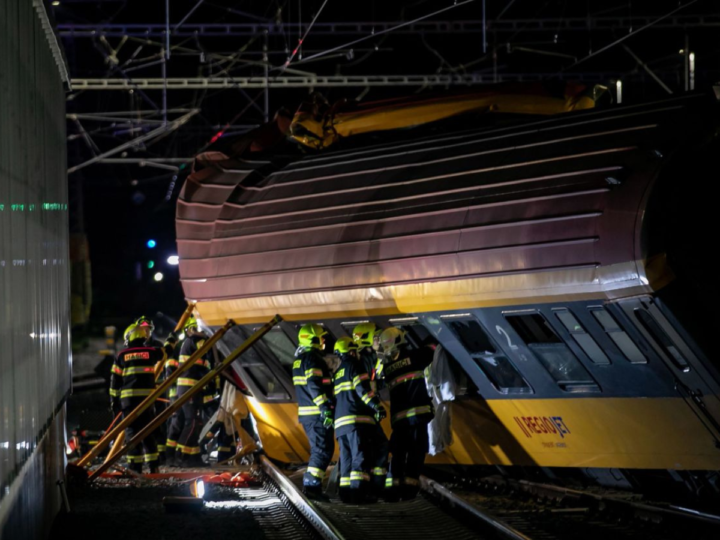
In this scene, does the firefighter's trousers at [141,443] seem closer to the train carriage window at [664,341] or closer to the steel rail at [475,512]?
the steel rail at [475,512]

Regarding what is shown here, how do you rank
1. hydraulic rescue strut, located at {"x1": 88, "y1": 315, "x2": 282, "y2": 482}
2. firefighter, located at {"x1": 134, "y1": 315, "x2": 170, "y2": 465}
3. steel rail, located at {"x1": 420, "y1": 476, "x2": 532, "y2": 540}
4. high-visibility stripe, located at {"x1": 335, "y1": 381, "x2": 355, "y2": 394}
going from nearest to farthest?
1. steel rail, located at {"x1": 420, "y1": 476, "x2": 532, "y2": 540}
2. high-visibility stripe, located at {"x1": 335, "y1": 381, "x2": 355, "y2": 394}
3. hydraulic rescue strut, located at {"x1": 88, "y1": 315, "x2": 282, "y2": 482}
4. firefighter, located at {"x1": 134, "y1": 315, "x2": 170, "y2": 465}

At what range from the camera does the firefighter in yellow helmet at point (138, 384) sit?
13227 millimetres

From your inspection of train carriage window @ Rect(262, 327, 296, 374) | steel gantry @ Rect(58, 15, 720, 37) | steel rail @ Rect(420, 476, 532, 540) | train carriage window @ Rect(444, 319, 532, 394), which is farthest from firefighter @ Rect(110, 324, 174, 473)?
steel gantry @ Rect(58, 15, 720, 37)

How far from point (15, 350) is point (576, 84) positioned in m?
7.56

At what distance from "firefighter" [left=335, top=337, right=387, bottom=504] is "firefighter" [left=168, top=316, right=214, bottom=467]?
410 centimetres

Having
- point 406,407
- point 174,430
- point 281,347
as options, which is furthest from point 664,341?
point 174,430

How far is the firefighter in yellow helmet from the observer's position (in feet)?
43.4

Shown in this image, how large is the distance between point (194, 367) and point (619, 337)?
729 cm

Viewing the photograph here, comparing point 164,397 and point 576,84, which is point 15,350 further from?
point 164,397

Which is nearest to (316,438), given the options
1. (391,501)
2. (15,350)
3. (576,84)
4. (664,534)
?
(391,501)

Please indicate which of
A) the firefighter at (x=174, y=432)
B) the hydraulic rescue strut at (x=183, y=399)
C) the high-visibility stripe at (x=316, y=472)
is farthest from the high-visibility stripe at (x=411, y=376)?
the firefighter at (x=174, y=432)

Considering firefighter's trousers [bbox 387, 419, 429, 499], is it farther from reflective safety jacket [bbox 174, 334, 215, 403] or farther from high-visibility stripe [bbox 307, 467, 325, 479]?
reflective safety jacket [bbox 174, 334, 215, 403]

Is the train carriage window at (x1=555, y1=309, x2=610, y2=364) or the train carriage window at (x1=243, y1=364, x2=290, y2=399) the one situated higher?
the train carriage window at (x1=555, y1=309, x2=610, y2=364)

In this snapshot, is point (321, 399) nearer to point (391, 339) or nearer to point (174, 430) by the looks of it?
point (391, 339)
